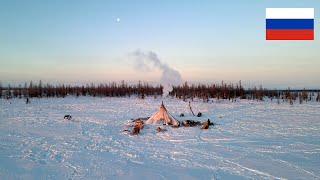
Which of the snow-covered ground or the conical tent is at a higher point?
the conical tent

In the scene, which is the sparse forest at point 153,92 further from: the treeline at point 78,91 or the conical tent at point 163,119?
the conical tent at point 163,119

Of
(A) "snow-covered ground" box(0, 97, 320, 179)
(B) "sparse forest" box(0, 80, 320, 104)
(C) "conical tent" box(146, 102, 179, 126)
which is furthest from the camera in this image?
(B) "sparse forest" box(0, 80, 320, 104)

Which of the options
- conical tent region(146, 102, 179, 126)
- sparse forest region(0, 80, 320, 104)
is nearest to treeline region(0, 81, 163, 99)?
sparse forest region(0, 80, 320, 104)

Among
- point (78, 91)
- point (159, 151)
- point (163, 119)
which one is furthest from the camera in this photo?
point (78, 91)

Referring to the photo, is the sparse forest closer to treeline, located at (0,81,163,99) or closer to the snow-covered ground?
treeline, located at (0,81,163,99)

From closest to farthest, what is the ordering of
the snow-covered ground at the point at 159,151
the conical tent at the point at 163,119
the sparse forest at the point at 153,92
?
1. the snow-covered ground at the point at 159,151
2. the conical tent at the point at 163,119
3. the sparse forest at the point at 153,92

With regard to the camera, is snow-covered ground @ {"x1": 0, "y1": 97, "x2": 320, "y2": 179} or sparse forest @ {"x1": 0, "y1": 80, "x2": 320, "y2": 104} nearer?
snow-covered ground @ {"x1": 0, "y1": 97, "x2": 320, "y2": 179}

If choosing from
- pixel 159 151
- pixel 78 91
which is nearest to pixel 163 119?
pixel 159 151

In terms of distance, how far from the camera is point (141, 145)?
8523 millimetres

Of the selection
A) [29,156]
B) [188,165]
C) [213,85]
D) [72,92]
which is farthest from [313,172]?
[72,92]

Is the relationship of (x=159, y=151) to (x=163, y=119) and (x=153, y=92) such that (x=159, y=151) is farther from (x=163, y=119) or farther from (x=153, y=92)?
(x=153, y=92)

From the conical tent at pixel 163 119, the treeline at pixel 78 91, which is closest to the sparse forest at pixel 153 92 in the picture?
the treeline at pixel 78 91

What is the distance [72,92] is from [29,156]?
2755 centimetres

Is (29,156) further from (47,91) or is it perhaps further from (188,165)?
(47,91)
